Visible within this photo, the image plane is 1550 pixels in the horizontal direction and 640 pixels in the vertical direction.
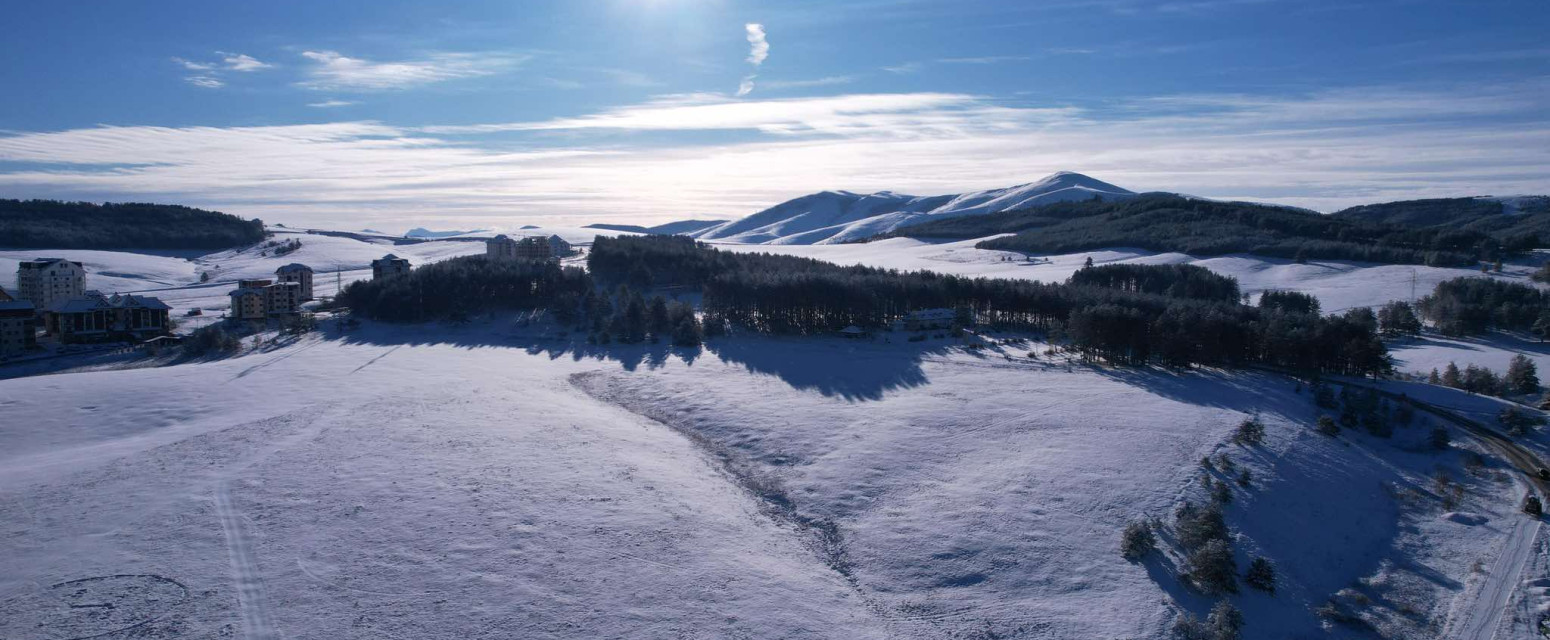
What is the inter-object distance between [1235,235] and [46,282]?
118m

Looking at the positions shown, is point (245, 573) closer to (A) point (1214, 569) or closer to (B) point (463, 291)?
(A) point (1214, 569)

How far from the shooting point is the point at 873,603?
19.2 meters

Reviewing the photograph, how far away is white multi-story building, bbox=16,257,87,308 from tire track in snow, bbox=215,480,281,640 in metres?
46.5

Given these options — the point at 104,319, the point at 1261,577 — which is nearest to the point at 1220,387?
the point at 1261,577

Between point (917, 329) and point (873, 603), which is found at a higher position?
point (917, 329)

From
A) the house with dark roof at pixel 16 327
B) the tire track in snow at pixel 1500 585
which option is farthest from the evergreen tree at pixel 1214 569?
the house with dark roof at pixel 16 327

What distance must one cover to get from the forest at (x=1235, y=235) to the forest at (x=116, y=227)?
112m

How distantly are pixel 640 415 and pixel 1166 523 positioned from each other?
2122cm

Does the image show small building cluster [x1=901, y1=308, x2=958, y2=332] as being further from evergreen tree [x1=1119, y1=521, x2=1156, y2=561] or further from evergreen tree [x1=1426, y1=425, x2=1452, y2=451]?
evergreen tree [x1=1119, y1=521, x2=1156, y2=561]

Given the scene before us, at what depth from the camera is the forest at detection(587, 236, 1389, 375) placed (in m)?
41.3

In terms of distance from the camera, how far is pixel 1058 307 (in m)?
54.7

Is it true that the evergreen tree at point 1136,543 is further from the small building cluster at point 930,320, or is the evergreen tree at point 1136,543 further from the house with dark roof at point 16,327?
the house with dark roof at point 16,327

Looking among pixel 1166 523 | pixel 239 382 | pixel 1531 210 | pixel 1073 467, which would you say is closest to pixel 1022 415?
pixel 1073 467

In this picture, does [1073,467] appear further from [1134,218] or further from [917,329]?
[1134,218]
